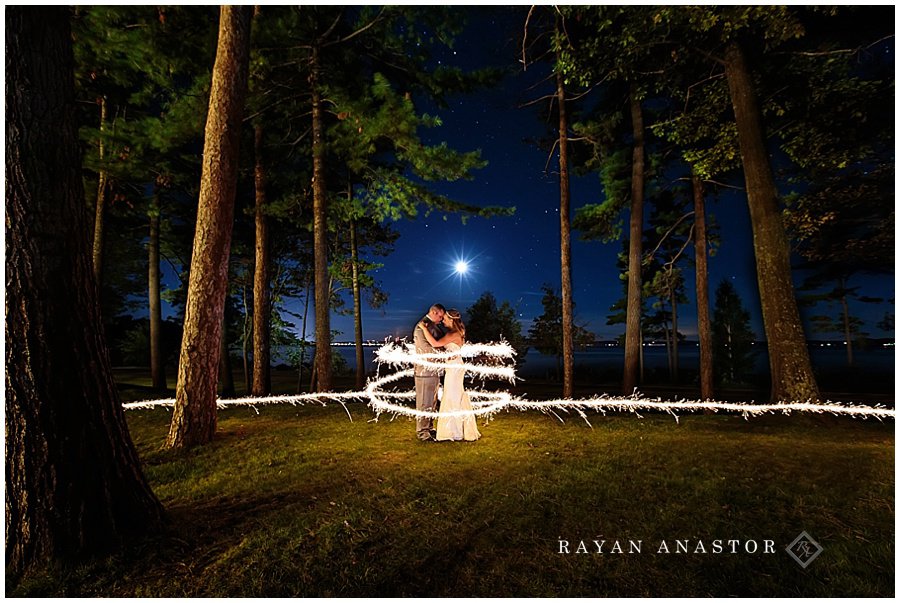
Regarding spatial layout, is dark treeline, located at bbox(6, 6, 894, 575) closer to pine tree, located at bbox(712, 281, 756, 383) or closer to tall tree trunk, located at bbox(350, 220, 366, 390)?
tall tree trunk, located at bbox(350, 220, 366, 390)

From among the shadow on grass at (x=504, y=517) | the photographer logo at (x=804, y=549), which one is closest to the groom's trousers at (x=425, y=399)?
the shadow on grass at (x=504, y=517)

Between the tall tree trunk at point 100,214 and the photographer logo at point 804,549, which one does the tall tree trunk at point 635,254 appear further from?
the tall tree trunk at point 100,214

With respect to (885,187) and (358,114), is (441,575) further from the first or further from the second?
(885,187)

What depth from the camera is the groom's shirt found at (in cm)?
733

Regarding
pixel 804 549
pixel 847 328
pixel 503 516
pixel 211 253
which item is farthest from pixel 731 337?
pixel 211 253

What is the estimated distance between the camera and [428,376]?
736cm

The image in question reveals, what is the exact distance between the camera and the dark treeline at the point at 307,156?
315 cm

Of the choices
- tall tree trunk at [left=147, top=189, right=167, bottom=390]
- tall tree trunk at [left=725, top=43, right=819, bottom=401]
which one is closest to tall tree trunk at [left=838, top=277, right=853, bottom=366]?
tall tree trunk at [left=725, top=43, right=819, bottom=401]

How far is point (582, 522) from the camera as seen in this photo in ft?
12.4

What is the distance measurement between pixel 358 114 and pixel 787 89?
10.7 metres

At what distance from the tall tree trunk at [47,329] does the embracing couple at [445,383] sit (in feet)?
14.8

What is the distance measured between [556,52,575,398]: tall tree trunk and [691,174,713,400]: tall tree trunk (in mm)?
4876

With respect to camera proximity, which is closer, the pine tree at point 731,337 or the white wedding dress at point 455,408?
the white wedding dress at point 455,408

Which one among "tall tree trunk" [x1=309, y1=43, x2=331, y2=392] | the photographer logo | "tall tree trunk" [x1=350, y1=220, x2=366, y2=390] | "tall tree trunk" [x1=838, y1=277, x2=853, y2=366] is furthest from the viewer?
"tall tree trunk" [x1=838, y1=277, x2=853, y2=366]
